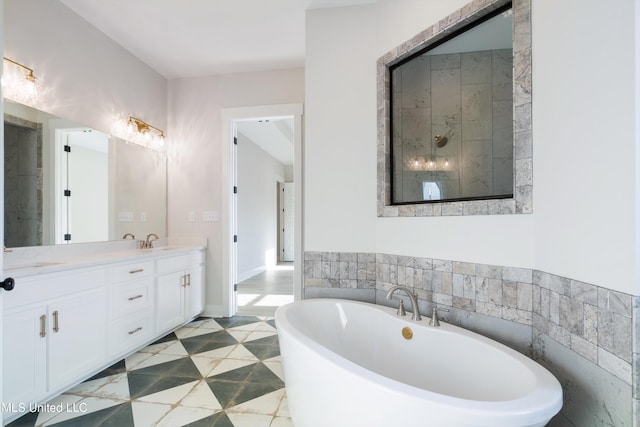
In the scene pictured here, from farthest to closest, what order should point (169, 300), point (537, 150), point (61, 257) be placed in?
1. point (169, 300)
2. point (61, 257)
3. point (537, 150)

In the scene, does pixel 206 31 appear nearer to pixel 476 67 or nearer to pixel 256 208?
pixel 476 67

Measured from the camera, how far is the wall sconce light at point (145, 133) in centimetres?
303

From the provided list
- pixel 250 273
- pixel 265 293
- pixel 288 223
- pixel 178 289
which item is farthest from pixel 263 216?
pixel 178 289

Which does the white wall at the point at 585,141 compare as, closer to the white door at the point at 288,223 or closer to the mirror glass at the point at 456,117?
the mirror glass at the point at 456,117

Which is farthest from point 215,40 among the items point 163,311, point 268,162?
point 268,162

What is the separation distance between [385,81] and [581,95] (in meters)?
1.24

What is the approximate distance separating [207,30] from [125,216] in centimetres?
186

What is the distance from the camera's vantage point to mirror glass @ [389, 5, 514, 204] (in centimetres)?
154

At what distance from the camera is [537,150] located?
4.31 ft

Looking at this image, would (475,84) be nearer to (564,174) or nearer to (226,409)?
(564,174)

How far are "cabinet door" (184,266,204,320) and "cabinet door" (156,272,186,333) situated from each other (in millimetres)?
79

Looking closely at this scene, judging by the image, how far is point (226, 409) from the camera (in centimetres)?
174

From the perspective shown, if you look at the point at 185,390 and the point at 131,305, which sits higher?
the point at 131,305

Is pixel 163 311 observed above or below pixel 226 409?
above
